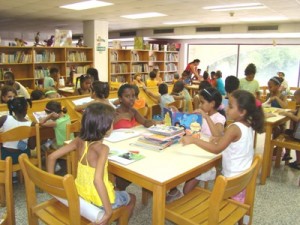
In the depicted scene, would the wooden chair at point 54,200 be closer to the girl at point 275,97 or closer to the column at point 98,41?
the girl at point 275,97

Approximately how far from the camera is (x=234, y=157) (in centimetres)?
199

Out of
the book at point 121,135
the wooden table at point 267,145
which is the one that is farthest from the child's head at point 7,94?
the wooden table at point 267,145

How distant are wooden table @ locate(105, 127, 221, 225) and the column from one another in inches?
244

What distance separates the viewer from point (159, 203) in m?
1.55

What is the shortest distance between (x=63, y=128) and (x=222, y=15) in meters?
5.08

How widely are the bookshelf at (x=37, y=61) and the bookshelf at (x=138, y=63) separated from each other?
96cm

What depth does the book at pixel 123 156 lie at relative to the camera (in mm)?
1755

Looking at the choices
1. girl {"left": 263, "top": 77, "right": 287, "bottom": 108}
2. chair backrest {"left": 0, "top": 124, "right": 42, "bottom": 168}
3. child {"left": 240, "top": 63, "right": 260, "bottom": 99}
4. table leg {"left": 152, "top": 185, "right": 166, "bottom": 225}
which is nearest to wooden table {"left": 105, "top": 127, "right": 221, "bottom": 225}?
table leg {"left": 152, "top": 185, "right": 166, "bottom": 225}

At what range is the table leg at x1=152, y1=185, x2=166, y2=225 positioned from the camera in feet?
4.98

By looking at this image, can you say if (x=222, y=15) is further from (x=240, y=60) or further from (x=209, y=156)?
(x=209, y=156)

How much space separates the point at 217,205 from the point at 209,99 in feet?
4.22

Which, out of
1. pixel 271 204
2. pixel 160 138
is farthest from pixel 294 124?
pixel 160 138

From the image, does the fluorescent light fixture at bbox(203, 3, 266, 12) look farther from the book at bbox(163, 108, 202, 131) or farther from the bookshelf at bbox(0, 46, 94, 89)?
the book at bbox(163, 108, 202, 131)

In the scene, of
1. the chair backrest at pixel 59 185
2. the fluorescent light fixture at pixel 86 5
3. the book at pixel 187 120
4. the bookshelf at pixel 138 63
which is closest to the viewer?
the chair backrest at pixel 59 185
